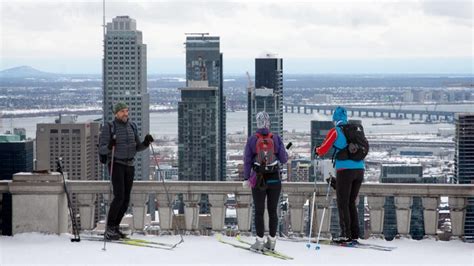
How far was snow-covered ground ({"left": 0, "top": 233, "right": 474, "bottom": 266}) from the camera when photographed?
9.70 meters

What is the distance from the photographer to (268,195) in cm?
1010

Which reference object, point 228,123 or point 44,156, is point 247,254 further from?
point 228,123

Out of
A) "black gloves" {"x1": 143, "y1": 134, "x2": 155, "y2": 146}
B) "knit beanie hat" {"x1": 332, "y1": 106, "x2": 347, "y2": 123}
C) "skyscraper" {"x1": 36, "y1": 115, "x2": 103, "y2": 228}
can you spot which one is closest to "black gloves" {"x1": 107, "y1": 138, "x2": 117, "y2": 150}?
"black gloves" {"x1": 143, "y1": 134, "x2": 155, "y2": 146}

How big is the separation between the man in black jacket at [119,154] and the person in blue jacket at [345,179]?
2.08m

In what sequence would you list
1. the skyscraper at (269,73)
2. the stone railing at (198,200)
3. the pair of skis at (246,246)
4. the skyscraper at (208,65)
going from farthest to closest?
the skyscraper at (269,73) → the skyscraper at (208,65) → the stone railing at (198,200) → the pair of skis at (246,246)

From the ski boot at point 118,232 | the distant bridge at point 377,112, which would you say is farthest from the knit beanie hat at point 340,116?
the distant bridge at point 377,112

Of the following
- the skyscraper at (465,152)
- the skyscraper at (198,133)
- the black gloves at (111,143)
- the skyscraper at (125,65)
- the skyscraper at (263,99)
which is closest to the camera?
the black gloves at (111,143)

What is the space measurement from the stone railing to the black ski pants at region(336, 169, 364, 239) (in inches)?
23.2

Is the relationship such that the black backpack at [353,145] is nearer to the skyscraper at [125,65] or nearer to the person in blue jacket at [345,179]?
the person in blue jacket at [345,179]

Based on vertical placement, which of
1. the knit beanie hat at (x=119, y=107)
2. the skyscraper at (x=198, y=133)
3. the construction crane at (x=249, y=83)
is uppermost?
the construction crane at (x=249, y=83)

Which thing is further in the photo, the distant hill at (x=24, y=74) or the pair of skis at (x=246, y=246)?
the distant hill at (x=24, y=74)

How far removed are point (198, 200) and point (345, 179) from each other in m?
1.93

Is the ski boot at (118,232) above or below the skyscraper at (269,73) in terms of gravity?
below

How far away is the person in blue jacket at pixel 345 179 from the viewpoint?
33.9 feet
